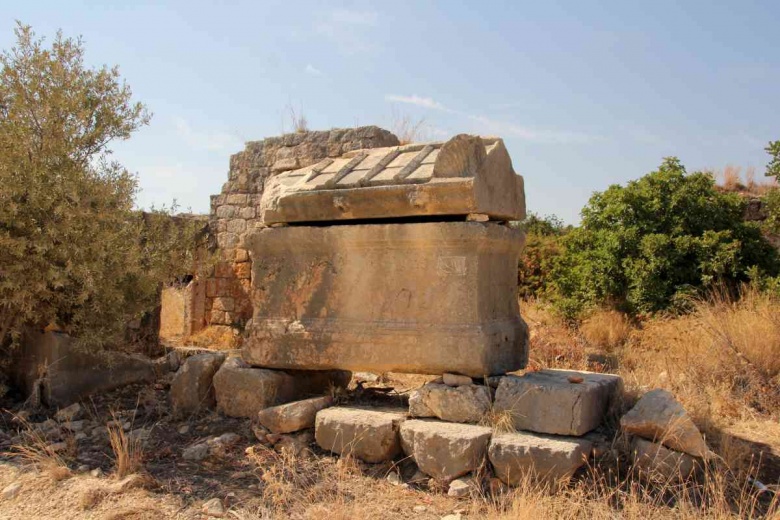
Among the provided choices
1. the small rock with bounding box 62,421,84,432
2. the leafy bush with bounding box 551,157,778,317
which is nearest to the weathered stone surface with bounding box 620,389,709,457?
the small rock with bounding box 62,421,84,432

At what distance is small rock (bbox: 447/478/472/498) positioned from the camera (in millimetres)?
3271

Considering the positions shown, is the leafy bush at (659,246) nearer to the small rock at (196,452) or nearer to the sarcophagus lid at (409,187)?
the sarcophagus lid at (409,187)

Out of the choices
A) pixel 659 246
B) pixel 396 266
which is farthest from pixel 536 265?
pixel 396 266

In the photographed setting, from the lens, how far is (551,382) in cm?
362

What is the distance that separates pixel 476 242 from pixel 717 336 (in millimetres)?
2946

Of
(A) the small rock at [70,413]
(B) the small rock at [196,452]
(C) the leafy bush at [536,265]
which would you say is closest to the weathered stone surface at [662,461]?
(B) the small rock at [196,452]

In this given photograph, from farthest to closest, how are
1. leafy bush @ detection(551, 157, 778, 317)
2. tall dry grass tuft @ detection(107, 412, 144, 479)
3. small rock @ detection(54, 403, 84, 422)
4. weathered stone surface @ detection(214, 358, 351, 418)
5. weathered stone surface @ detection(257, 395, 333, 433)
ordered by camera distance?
leafy bush @ detection(551, 157, 778, 317) < small rock @ detection(54, 403, 84, 422) < weathered stone surface @ detection(214, 358, 351, 418) < weathered stone surface @ detection(257, 395, 333, 433) < tall dry grass tuft @ detection(107, 412, 144, 479)

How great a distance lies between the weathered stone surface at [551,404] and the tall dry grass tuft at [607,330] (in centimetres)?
411

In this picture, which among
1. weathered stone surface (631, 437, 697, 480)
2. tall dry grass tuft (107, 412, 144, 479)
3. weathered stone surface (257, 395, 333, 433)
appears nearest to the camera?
weathered stone surface (631, 437, 697, 480)

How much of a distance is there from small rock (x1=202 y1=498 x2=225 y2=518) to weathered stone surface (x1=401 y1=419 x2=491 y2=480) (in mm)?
976

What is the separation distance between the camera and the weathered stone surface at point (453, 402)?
359 cm

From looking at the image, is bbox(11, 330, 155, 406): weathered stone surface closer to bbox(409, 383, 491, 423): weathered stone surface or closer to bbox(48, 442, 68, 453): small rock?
bbox(48, 442, 68, 453): small rock

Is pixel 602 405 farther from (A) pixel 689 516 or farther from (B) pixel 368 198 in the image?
(B) pixel 368 198

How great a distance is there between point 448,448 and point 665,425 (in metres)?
1.04
